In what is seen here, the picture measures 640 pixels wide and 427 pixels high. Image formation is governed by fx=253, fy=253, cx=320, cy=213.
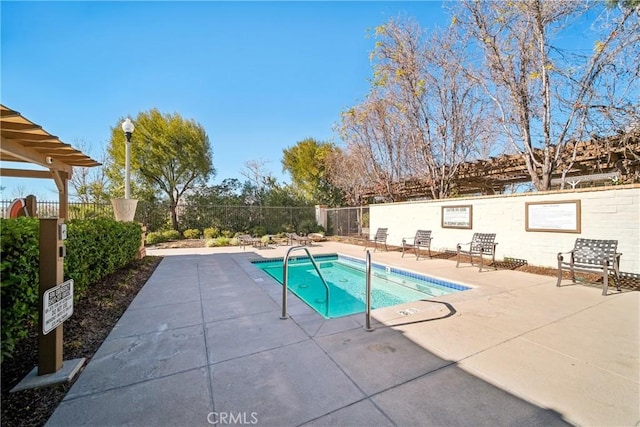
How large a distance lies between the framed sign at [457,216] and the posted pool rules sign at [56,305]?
8847 mm

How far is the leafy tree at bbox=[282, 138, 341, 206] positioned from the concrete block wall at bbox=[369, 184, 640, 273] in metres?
9.02

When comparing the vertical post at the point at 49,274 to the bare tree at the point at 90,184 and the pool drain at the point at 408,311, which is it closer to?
the pool drain at the point at 408,311

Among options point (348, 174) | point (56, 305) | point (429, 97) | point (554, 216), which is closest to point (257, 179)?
point (348, 174)

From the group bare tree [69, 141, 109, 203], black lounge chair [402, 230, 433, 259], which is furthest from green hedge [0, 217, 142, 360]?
bare tree [69, 141, 109, 203]

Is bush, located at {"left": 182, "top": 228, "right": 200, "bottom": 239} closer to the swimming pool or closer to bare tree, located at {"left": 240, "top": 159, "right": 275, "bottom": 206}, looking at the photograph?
bare tree, located at {"left": 240, "top": 159, "right": 275, "bottom": 206}

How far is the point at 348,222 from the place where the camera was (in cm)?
1424

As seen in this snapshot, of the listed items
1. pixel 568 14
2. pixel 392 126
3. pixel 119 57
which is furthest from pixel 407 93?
pixel 119 57

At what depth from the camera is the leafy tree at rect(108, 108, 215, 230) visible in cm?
Result: 1373

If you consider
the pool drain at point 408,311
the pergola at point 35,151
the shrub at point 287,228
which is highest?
the pergola at point 35,151

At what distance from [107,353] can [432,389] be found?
2986mm

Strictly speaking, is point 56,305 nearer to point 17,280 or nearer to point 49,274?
point 49,274

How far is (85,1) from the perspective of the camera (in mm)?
4723

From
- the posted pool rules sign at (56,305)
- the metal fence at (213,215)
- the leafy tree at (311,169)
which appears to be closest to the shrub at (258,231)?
the metal fence at (213,215)

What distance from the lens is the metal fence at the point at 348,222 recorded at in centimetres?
1364
